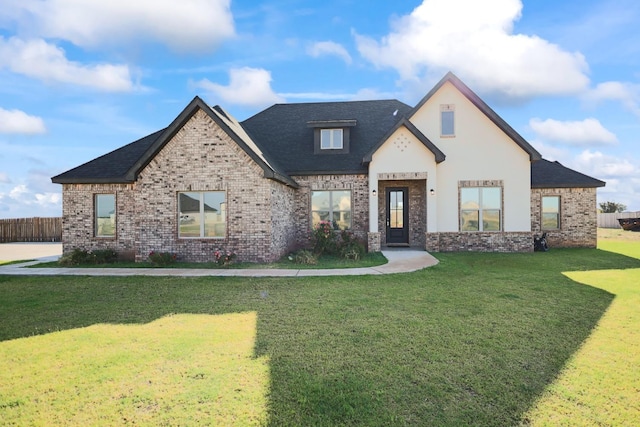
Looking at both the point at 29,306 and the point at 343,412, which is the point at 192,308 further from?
the point at 343,412

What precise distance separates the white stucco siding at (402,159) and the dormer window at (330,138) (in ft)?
7.42

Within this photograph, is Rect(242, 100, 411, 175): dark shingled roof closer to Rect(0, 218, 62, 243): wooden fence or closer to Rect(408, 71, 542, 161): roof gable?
Rect(408, 71, 542, 161): roof gable

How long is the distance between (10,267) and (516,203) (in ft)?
64.6

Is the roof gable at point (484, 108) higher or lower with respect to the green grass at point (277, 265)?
higher

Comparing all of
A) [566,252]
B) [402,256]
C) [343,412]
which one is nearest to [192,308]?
[343,412]

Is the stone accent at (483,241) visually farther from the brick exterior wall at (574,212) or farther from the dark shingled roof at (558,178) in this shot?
the dark shingled roof at (558,178)

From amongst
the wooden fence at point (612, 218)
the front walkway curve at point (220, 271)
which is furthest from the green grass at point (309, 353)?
the wooden fence at point (612, 218)

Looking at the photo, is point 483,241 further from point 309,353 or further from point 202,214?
point 309,353

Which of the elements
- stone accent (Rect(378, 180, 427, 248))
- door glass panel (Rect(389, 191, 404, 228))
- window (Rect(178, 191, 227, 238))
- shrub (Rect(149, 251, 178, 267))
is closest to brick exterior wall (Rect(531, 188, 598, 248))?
stone accent (Rect(378, 180, 427, 248))

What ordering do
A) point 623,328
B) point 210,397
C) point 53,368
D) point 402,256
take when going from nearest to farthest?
point 210,397
point 53,368
point 623,328
point 402,256

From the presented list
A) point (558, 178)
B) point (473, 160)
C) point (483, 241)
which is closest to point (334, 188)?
point (473, 160)

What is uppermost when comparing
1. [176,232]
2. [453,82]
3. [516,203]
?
[453,82]

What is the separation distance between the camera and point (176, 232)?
12992mm

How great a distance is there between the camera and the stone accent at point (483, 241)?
1560 cm
